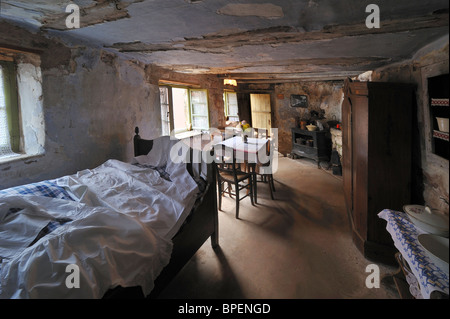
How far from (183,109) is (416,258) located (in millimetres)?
4315

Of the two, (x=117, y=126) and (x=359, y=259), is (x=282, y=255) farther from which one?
(x=117, y=126)

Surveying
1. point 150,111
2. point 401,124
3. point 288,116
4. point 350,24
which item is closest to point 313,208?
point 401,124

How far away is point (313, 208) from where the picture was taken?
3238mm

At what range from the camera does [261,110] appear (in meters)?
6.62

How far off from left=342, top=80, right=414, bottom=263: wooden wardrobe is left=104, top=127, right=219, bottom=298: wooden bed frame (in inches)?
53.2

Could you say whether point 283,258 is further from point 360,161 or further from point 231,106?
point 231,106

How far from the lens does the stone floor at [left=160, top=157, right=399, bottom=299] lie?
5.46ft

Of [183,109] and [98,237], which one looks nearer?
[98,237]

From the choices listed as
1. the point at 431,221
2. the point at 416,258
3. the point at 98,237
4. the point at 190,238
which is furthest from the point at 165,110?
the point at 431,221

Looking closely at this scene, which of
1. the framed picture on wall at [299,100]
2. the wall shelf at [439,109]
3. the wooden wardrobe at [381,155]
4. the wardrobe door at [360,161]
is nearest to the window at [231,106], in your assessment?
the framed picture on wall at [299,100]

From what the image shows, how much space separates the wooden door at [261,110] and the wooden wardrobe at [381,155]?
14.5 feet

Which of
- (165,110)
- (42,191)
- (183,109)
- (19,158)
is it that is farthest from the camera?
(183,109)

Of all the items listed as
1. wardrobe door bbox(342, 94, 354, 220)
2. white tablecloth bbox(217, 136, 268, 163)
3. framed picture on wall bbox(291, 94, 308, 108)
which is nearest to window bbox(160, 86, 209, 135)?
white tablecloth bbox(217, 136, 268, 163)
